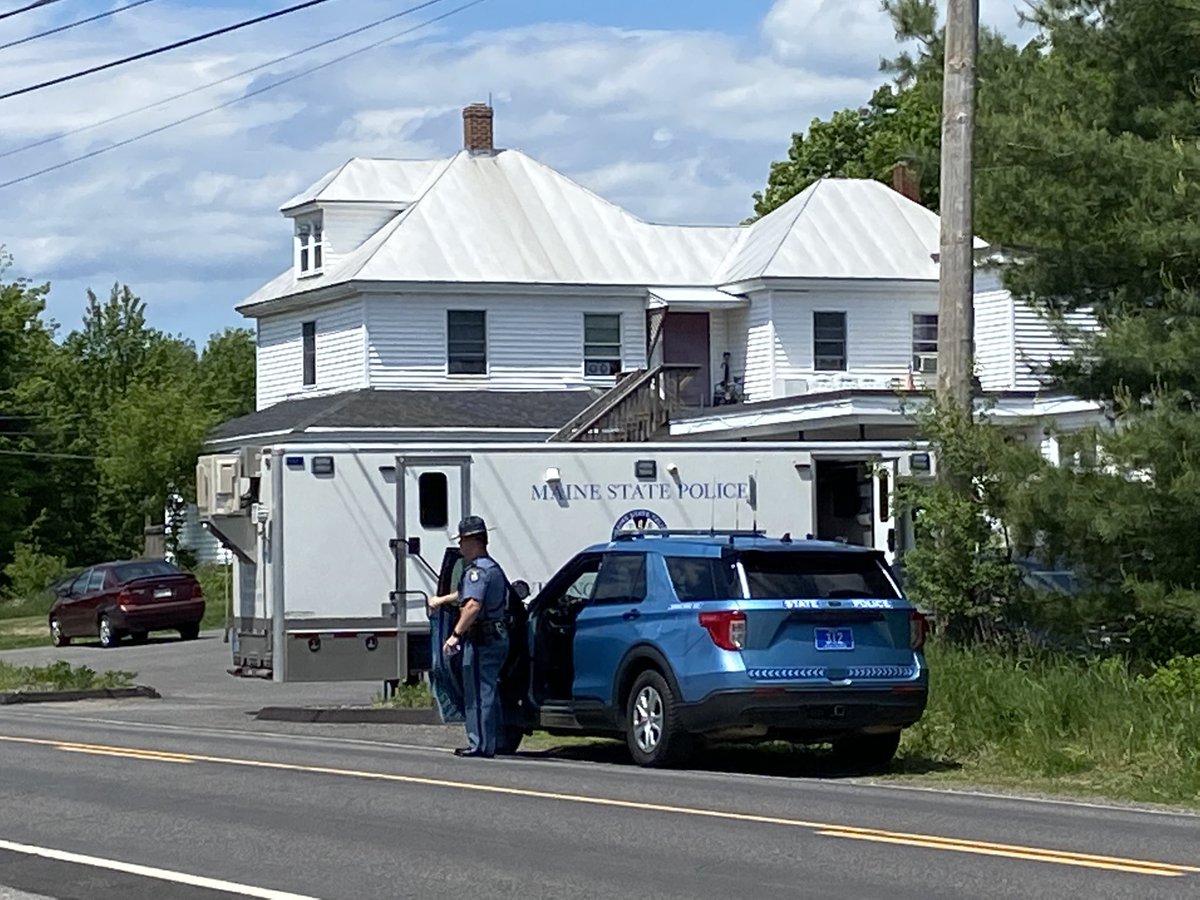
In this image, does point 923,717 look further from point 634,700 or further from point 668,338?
point 668,338

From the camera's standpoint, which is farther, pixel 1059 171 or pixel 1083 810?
pixel 1059 171

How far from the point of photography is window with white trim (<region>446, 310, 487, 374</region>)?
4803 cm

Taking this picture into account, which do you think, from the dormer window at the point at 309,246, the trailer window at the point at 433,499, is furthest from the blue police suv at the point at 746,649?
the dormer window at the point at 309,246

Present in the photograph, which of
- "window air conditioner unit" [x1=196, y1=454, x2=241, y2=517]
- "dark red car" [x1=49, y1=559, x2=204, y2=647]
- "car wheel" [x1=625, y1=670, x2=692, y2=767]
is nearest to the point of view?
"car wheel" [x1=625, y1=670, x2=692, y2=767]

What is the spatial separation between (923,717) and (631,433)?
26409mm

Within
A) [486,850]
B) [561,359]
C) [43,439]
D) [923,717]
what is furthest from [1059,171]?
[43,439]

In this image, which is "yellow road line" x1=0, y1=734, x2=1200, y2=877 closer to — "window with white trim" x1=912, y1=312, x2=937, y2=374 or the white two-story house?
the white two-story house

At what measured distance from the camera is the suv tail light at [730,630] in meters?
16.0

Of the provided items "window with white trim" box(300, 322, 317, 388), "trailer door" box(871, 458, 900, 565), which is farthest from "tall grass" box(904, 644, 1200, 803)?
"window with white trim" box(300, 322, 317, 388)

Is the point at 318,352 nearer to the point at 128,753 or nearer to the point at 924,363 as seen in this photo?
the point at 924,363

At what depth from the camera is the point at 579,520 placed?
23.5 meters

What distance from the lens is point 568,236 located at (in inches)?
1981

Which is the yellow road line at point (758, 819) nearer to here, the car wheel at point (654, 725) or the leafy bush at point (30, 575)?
the car wheel at point (654, 725)

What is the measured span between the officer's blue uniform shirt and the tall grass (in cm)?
352
